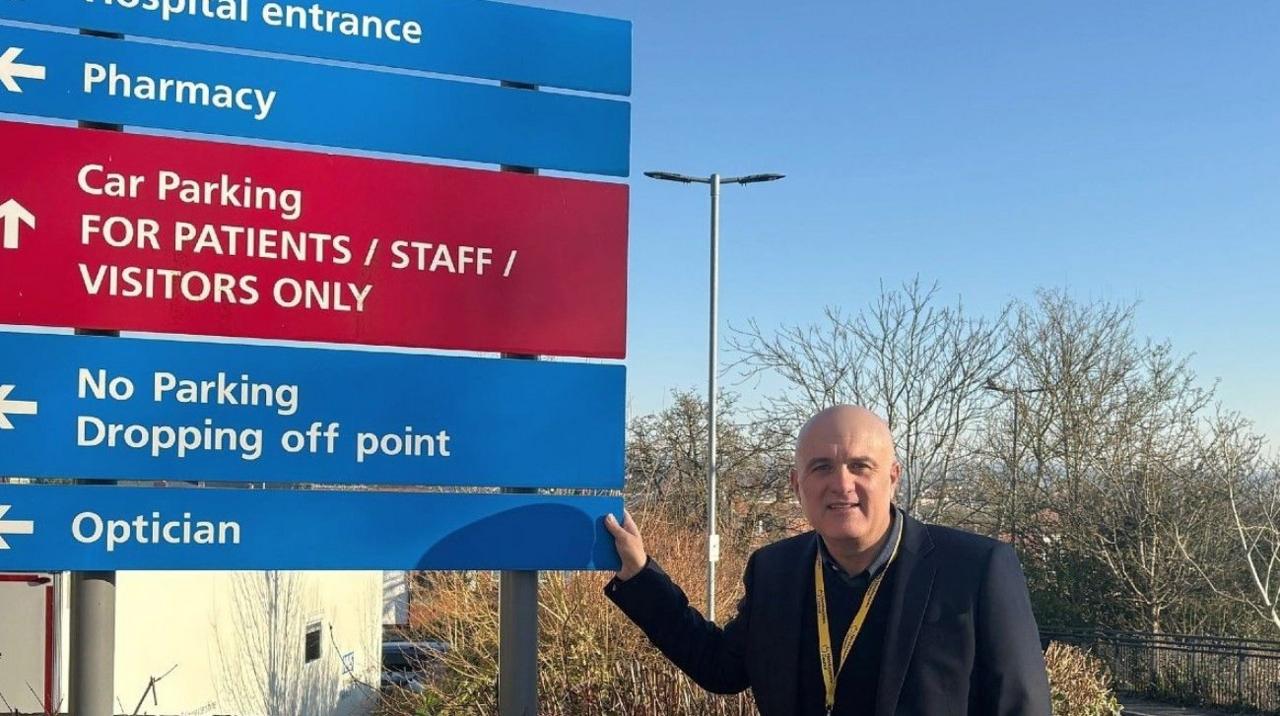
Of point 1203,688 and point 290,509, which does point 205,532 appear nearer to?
point 290,509

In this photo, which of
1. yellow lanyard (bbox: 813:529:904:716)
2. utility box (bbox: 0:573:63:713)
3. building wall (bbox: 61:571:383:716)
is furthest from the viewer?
building wall (bbox: 61:571:383:716)

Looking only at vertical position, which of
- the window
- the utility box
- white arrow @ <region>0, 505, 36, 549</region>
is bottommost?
the window

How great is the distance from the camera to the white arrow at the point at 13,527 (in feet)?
9.83

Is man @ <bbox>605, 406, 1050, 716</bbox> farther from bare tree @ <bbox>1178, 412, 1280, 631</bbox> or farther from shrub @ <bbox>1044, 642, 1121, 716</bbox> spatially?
bare tree @ <bbox>1178, 412, 1280, 631</bbox>

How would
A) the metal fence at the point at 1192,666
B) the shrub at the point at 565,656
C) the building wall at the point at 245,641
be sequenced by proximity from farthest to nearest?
the metal fence at the point at 1192,666 < the building wall at the point at 245,641 < the shrub at the point at 565,656

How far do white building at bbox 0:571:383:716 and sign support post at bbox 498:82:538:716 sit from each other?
3693 millimetres

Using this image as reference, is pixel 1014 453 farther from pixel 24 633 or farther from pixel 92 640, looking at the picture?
pixel 92 640

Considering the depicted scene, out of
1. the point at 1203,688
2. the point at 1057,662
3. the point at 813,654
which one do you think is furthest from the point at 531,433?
the point at 1203,688

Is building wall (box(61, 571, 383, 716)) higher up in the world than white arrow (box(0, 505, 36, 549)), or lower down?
lower down

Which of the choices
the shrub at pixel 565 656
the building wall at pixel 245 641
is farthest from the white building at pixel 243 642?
the shrub at pixel 565 656

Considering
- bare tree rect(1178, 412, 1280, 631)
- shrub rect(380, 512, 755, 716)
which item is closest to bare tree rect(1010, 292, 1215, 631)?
bare tree rect(1178, 412, 1280, 631)

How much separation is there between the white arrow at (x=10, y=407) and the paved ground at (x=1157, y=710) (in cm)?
1651

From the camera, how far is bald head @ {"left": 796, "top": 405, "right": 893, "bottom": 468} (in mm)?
2607

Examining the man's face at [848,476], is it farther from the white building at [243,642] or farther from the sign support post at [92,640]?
the white building at [243,642]
